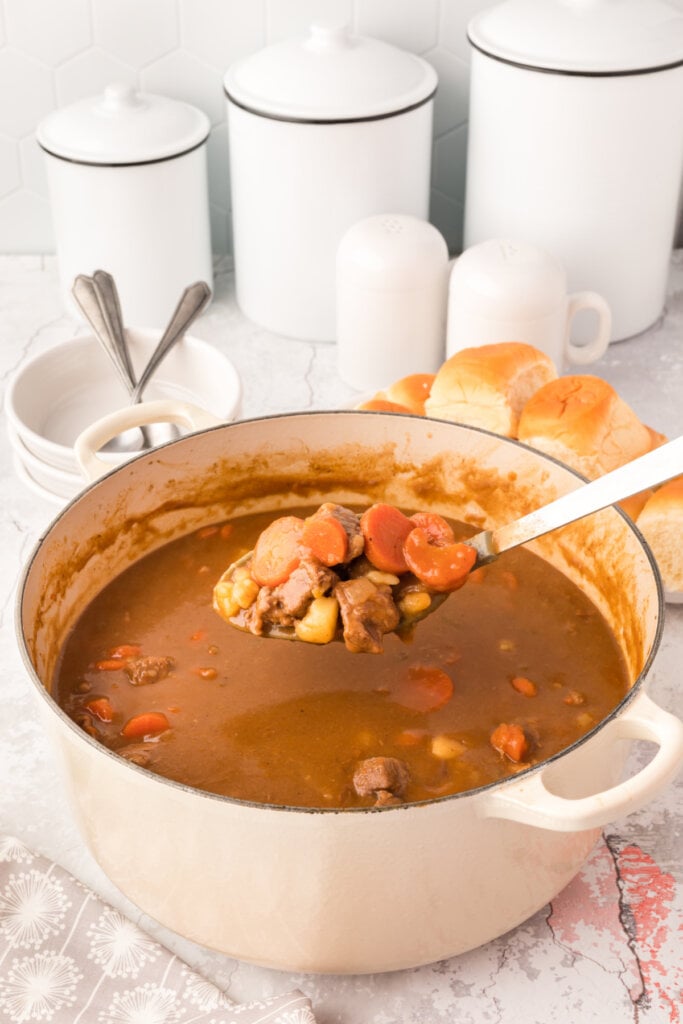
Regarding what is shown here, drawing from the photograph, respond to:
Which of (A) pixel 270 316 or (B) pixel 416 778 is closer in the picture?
(B) pixel 416 778

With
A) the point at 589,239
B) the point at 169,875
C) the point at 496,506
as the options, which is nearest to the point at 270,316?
the point at 589,239

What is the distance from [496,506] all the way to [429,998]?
23.4 inches

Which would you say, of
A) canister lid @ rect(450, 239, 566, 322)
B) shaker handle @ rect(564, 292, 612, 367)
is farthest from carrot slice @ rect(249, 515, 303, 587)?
shaker handle @ rect(564, 292, 612, 367)

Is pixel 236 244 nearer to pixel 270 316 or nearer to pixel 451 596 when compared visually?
pixel 270 316

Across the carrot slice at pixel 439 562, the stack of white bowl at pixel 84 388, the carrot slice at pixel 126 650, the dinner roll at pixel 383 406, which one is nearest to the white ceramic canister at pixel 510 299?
the dinner roll at pixel 383 406

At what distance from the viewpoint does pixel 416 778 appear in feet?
3.90

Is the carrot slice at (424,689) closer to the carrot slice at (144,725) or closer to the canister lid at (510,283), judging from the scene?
the carrot slice at (144,725)

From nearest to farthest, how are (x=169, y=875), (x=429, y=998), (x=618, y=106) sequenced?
(x=169, y=875), (x=429, y=998), (x=618, y=106)

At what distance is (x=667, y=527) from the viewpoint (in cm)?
155

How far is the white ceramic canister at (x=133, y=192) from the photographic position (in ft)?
6.84

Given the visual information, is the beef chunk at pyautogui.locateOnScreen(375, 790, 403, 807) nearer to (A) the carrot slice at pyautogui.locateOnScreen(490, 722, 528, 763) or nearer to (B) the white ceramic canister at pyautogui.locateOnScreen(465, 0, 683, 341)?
(A) the carrot slice at pyautogui.locateOnScreen(490, 722, 528, 763)

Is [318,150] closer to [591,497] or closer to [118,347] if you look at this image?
[118,347]

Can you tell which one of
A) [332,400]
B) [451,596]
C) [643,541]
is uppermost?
[643,541]

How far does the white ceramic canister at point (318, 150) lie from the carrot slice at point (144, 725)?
1.14 metres
